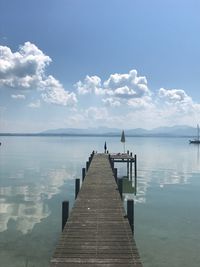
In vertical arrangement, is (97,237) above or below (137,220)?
above

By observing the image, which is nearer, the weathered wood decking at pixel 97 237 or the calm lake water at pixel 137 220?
the weathered wood decking at pixel 97 237

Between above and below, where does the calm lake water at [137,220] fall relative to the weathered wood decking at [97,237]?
below

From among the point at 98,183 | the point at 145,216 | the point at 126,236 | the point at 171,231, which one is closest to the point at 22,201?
the point at 98,183

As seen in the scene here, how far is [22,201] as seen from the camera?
27688mm

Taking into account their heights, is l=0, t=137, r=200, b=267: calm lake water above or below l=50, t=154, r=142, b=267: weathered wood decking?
below

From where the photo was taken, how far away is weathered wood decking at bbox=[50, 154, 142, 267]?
9.80 m

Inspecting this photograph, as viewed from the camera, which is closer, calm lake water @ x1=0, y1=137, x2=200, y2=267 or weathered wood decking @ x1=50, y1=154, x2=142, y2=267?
weathered wood decking @ x1=50, y1=154, x2=142, y2=267

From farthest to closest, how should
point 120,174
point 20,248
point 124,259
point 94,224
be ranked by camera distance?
point 120,174
point 20,248
point 94,224
point 124,259

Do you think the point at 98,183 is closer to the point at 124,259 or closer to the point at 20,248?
the point at 20,248

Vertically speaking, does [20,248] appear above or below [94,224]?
below

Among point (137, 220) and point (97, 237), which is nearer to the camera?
point (97, 237)

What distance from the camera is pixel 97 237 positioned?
11.9 metres

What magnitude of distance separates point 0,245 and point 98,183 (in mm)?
8422

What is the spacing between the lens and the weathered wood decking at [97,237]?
9.80m
